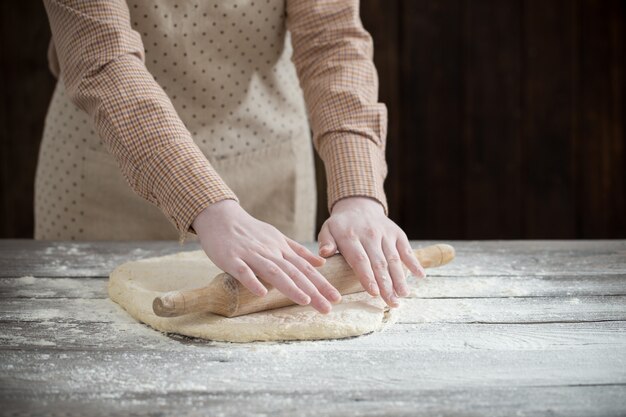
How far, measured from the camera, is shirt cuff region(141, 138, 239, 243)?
3.72ft

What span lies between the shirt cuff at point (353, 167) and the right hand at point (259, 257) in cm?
20

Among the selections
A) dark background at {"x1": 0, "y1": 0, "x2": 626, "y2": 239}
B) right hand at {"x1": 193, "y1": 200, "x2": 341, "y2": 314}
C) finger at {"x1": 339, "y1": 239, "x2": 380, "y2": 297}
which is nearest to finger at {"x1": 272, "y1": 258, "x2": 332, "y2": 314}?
right hand at {"x1": 193, "y1": 200, "x2": 341, "y2": 314}

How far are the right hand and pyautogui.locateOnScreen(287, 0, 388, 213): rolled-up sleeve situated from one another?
0.24 meters

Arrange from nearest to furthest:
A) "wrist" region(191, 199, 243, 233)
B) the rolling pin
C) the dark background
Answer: the rolling pin → "wrist" region(191, 199, 243, 233) → the dark background

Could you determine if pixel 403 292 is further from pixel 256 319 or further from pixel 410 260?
pixel 256 319

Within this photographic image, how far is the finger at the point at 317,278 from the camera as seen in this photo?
106 centimetres

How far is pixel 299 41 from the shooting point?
155 centimetres

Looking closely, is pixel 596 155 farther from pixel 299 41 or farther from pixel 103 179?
pixel 103 179

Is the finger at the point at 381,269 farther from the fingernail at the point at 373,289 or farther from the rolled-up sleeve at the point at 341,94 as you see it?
the rolled-up sleeve at the point at 341,94

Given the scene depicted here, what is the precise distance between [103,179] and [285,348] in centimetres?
87

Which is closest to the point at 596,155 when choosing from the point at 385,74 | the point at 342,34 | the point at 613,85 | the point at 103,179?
the point at 613,85

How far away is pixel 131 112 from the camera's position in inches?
46.8

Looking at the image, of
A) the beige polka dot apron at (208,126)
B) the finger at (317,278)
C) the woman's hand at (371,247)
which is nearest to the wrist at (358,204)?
the woman's hand at (371,247)

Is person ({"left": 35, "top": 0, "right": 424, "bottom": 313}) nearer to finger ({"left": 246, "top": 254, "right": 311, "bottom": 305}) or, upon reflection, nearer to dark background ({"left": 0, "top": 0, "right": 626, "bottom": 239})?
finger ({"left": 246, "top": 254, "right": 311, "bottom": 305})
